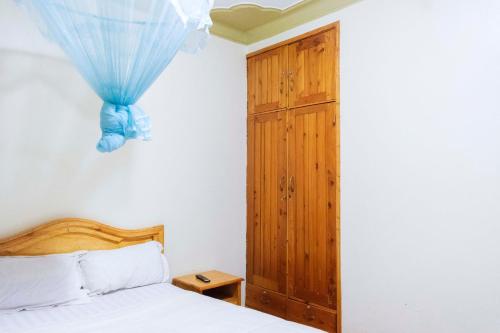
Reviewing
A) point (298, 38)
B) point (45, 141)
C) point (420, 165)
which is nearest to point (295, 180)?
point (420, 165)

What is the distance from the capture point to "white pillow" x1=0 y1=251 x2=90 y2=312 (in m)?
2.03

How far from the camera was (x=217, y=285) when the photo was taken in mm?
2873

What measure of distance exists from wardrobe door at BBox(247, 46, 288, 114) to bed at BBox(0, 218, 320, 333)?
66.7 inches

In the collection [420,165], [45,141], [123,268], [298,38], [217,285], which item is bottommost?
[217,285]

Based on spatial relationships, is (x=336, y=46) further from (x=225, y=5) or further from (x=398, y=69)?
(x=225, y=5)

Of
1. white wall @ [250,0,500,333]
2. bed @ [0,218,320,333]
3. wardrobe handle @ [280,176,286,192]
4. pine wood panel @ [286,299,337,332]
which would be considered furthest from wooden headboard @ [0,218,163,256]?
white wall @ [250,0,500,333]

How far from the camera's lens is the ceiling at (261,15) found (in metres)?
3.01

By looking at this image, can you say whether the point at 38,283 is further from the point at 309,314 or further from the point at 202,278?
the point at 309,314

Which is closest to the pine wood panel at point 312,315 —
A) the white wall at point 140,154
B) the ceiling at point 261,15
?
the white wall at point 140,154

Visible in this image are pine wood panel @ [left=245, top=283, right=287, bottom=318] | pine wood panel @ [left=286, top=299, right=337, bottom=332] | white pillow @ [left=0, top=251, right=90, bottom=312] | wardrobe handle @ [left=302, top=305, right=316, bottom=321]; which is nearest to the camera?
white pillow @ [left=0, top=251, right=90, bottom=312]

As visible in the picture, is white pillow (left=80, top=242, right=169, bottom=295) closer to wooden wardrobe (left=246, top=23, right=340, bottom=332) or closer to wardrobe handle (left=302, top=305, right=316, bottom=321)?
wooden wardrobe (left=246, top=23, right=340, bottom=332)

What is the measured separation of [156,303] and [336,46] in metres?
2.25

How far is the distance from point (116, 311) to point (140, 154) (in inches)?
48.7

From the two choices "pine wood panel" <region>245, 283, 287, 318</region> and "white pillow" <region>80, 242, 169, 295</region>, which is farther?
"pine wood panel" <region>245, 283, 287, 318</region>
